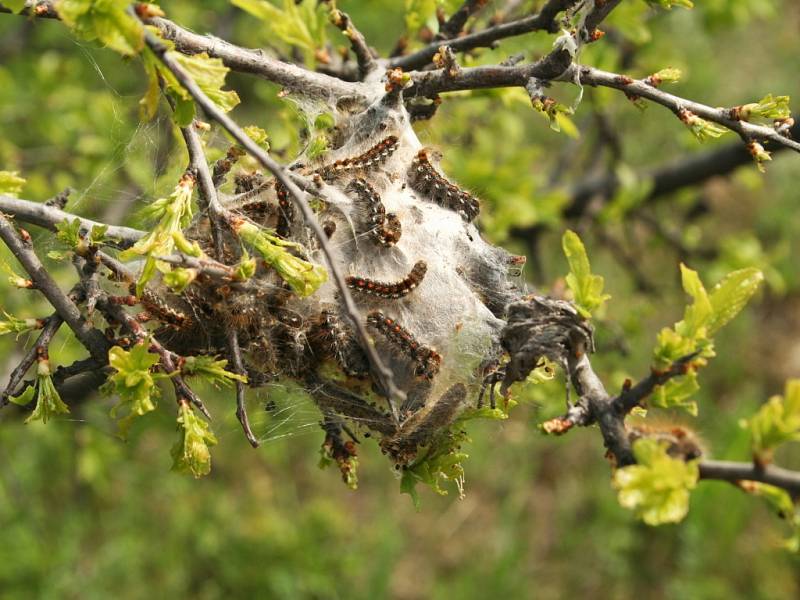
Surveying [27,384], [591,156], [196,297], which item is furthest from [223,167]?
[591,156]

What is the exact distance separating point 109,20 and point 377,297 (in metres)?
1.20

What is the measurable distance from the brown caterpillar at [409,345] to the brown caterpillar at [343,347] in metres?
0.13

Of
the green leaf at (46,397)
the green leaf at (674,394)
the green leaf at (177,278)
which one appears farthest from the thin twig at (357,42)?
the green leaf at (674,394)

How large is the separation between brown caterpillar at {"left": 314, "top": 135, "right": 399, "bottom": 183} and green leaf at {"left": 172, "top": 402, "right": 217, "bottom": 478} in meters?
0.92

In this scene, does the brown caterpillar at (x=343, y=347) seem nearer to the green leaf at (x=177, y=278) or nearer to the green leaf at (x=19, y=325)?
the green leaf at (x=177, y=278)

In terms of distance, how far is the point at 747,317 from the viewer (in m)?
10.6

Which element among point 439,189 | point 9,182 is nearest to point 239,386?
point 439,189

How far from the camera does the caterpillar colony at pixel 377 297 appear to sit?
2.41 meters

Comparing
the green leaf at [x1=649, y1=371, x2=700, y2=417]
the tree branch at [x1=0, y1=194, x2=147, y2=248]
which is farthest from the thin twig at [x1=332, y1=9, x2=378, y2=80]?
the green leaf at [x1=649, y1=371, x2=700, y2=417]

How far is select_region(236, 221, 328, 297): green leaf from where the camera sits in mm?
2100

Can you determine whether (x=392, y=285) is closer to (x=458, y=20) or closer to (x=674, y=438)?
(x=674, y=438)

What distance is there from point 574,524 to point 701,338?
280 inches

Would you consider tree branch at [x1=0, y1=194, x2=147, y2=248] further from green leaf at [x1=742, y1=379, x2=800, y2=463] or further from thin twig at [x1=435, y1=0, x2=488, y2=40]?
green leaf at [x1=742, y1=379, x2=800, y2=463]

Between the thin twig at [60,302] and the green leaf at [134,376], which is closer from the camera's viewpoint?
the green leaf at [134,376]
